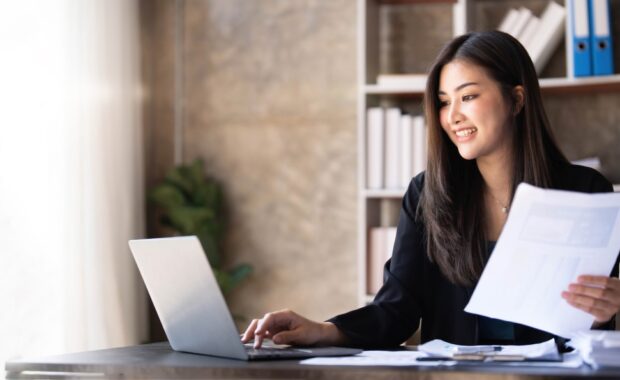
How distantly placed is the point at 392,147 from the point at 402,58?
50 centimetres

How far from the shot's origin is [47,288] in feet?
10.6

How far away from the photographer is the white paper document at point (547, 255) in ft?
4.45

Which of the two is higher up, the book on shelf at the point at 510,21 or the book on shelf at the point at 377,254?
the book on shelf at the point at 510,21

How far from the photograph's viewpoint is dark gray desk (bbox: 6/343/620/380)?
115cm

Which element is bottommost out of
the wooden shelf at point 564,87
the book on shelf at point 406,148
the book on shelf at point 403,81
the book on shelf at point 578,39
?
the book on shelf at point 406,148

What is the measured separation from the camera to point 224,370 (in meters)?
1.24

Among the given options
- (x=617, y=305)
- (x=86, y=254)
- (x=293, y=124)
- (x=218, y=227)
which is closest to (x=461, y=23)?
(x=293, y=124)

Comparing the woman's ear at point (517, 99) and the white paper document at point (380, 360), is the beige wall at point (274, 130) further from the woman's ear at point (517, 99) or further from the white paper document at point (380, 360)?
the white paper document at point (380, 360)

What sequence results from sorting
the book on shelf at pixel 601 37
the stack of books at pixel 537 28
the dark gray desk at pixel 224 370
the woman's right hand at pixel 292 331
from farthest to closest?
1. the stack of books at pixel 537 28
2. the book on shelf at pixel 601 37
3. the woman's right hand at pixel 292 331
4. the dark gray desk at pixel 224 370

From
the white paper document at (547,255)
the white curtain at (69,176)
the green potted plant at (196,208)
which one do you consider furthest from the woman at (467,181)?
the green potted plant at (196,208)

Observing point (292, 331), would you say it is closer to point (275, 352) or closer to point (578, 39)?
point (275, 352)

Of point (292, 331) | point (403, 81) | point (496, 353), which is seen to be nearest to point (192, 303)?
point (292, 331)

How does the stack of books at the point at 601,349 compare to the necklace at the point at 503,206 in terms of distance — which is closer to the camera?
the stack of books at the point at 601,349

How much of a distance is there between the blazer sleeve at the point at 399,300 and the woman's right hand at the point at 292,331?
0.03 m
